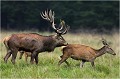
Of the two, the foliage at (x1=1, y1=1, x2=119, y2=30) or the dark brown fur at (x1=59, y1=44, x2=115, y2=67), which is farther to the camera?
the foliage at (x1=1, y1=1, x2=119, y2=30)

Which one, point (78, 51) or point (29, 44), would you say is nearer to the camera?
point (29, 44)

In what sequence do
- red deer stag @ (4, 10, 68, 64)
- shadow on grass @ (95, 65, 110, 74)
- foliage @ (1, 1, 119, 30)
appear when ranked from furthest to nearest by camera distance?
foliage @ (1, 1, 119, 30), red deer stag @ (4, 10, 68, 64), shadow on grass @ (95, 65, 110, 74)

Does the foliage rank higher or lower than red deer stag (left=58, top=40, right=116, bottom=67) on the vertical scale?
higher

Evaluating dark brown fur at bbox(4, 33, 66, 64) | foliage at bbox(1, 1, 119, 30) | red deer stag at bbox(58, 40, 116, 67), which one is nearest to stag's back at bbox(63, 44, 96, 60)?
red deer stag at bbox(58, 40, 116, 67)

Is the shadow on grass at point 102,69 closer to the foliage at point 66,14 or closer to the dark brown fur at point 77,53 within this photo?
the dark brown fur at point 77,53

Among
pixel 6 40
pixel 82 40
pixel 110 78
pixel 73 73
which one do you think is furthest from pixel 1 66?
pixel 82 40

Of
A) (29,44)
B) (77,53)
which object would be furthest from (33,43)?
(77,53)

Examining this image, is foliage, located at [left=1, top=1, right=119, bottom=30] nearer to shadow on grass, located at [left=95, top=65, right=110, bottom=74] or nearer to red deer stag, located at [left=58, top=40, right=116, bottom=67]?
red deer stag, located at [left=58, top=40, right=116, bottom=67]

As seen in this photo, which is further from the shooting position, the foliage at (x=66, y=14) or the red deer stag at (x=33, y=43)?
the foliage at (x=66, y=14)

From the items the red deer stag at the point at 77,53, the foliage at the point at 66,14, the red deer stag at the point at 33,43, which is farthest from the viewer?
the foliage at the point at 66,14

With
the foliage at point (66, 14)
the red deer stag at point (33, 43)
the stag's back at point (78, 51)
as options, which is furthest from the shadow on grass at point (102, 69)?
the foliage at point (66, 14)

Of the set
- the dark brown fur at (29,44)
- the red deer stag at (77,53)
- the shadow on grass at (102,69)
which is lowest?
the shadow on grass at (102,69)

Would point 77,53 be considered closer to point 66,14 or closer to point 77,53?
point 77,53

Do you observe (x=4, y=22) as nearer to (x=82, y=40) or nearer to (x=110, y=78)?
(x=82, y=40)
